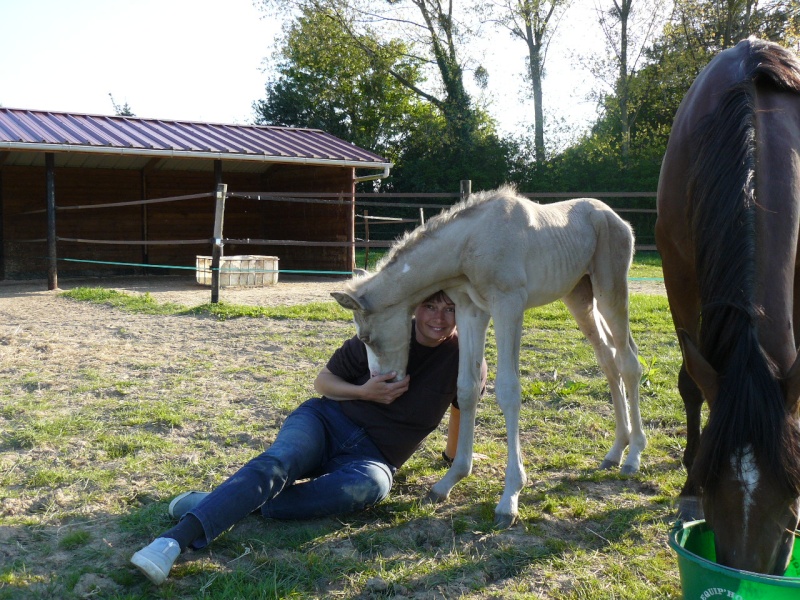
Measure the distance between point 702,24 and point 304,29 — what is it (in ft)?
46.5

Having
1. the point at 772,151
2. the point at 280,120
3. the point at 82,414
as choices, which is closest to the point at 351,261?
the point at 82,414

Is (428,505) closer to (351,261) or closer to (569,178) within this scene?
(351,261)

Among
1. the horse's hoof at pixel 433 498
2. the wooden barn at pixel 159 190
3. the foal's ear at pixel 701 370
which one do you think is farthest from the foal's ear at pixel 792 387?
the wooden barn at pixel 159 190

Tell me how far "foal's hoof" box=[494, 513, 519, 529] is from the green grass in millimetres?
50

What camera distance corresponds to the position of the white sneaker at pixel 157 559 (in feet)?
8.04

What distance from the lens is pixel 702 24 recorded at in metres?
22.0

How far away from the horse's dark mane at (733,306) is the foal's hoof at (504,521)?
1261 mm

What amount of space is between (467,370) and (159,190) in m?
14.3

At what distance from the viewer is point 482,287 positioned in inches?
134

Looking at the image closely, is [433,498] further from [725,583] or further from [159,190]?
[159,190]

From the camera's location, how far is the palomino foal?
3.35 meters

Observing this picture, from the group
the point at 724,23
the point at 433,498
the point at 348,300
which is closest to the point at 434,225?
the point at 348,300

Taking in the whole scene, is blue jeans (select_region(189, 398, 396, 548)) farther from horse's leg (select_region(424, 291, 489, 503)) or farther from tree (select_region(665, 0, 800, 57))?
tree (select_region(665, 0, 800, 57))

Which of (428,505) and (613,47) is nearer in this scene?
(428,505)
